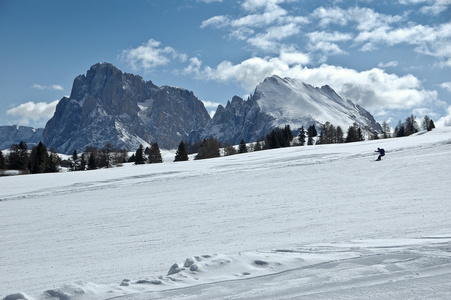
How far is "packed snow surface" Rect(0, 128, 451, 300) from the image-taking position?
15.1 ft

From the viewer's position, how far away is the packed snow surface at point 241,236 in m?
4.60

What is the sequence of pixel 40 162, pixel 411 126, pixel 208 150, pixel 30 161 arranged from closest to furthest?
pixel 40 162 → pixel 30 161 → pixel 208 150 → pixel 411 126

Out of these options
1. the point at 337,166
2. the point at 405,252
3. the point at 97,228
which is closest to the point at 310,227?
the point at 405,252

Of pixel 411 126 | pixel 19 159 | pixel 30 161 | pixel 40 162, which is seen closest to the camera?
pixel 40 162

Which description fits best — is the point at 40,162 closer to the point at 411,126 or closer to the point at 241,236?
the point at 241,236

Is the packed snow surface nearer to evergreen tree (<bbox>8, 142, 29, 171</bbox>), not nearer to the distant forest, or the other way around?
the distant forest

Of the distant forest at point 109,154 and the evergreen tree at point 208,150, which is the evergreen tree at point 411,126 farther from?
the evergreen tree at point 208,150

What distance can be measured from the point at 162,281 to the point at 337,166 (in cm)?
2091

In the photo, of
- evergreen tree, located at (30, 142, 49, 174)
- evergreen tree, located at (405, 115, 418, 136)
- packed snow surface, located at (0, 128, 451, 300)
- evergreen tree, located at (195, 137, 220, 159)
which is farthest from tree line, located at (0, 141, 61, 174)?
evergreen tree, located at (405, 115, 418, 136)

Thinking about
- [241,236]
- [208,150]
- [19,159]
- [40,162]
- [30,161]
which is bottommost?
[241,236]

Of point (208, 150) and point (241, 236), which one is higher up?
point (208, 150)

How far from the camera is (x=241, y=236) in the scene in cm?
946

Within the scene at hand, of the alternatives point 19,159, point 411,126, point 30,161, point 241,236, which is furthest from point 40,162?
point 411,126

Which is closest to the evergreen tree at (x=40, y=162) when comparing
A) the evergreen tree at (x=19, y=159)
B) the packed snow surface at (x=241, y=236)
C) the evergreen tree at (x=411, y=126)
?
→ the evergreen tree at (x=19, y=159)
